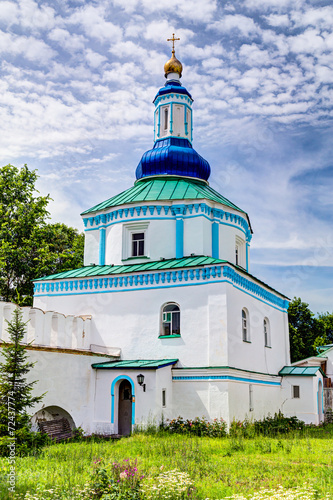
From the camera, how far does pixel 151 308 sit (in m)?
18.6

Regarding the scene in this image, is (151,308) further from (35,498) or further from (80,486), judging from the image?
(35,498)

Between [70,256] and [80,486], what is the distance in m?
20.9

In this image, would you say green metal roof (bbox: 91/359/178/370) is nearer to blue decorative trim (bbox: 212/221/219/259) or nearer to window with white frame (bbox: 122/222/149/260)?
window with white frame (bbox: 122/222/149/260)

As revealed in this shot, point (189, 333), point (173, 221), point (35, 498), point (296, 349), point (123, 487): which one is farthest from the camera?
point (296, 349)

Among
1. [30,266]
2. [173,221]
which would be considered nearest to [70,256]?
[30,266]

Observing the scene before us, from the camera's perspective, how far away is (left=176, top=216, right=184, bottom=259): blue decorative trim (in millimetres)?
20538

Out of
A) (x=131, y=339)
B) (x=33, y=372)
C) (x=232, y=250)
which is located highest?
(x=232, y=250)

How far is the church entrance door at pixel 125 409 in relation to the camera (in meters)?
17.3

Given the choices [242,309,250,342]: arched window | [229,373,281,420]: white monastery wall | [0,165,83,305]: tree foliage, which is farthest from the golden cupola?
[229,373,281,420]: white monastery wall

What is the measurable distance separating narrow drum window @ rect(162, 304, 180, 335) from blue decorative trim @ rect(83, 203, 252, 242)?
446 cm

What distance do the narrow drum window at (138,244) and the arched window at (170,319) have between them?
3.45 m

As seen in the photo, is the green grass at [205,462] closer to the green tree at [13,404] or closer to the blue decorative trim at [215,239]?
the green tree at [13,404]

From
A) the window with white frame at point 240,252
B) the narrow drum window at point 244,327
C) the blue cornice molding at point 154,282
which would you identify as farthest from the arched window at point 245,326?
the window with white frame at point 240,252

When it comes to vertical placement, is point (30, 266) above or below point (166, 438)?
above
